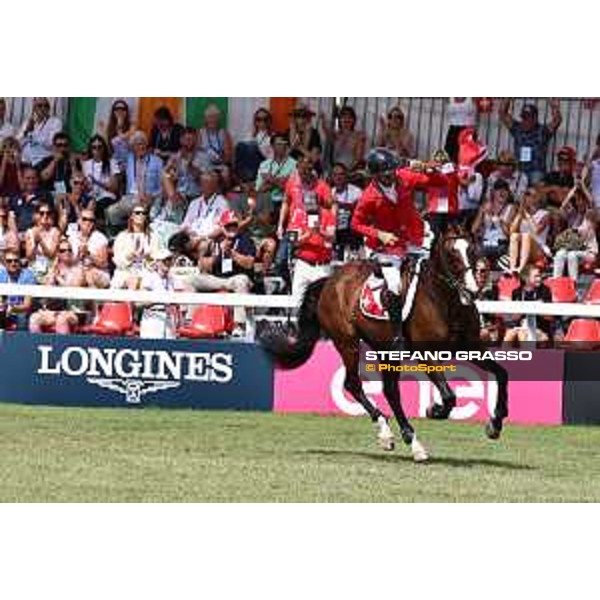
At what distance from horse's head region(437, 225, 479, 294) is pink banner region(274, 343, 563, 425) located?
905 millimetres

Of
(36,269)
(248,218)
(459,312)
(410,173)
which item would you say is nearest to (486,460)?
(459,312)

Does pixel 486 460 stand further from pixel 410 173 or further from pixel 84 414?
pixel 84 414

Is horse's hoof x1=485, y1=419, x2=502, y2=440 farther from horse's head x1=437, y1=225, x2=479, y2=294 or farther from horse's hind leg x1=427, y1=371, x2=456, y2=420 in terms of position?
horse's head x1=437, y1=225, x2=479, y2=294

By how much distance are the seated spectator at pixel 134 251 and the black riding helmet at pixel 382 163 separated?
339 cm

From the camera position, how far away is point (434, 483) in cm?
1121

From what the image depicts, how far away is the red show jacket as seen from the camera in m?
11.7

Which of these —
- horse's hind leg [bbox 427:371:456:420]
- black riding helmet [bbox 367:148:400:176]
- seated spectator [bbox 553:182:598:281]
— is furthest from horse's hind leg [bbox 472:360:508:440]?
seated spectator [bbox 553:182:598:281]

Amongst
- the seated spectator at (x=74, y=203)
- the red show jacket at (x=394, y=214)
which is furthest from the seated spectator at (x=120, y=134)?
the red show jacket at (x=394, y=214)

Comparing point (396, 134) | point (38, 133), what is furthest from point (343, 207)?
point (38, 133)

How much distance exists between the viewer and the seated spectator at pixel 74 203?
16.4 metres

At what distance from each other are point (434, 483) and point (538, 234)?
4314 mm

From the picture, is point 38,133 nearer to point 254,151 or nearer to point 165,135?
point 165,135

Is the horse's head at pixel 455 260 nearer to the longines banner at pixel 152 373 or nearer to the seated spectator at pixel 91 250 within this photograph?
the longines banner at pixel 152 373

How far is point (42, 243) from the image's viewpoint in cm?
1619
